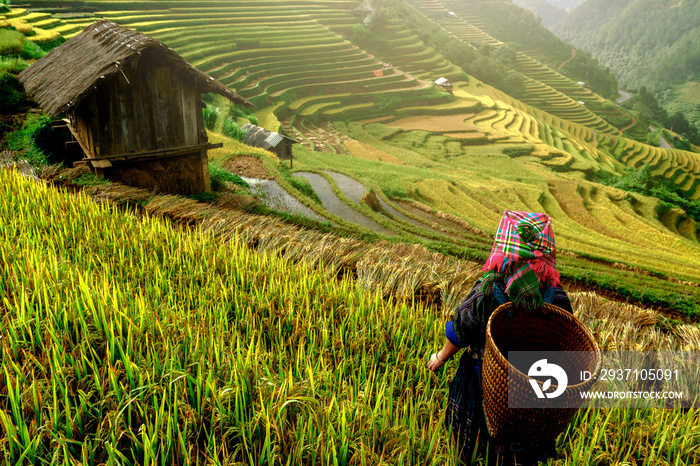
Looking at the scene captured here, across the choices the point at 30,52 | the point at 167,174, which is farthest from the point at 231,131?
the point at 167,174

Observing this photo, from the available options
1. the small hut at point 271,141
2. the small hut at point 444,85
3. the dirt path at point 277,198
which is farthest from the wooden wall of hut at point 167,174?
the small hut at point 444,85

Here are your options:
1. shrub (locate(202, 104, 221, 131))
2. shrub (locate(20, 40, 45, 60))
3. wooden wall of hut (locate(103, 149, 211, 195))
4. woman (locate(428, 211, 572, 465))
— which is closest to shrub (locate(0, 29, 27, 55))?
shrub (locate(20, 40, 45, 60))

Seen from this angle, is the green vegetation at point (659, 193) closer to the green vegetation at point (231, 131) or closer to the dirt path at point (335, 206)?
the dirt path at point (335, 206)

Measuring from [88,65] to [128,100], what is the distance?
765mm

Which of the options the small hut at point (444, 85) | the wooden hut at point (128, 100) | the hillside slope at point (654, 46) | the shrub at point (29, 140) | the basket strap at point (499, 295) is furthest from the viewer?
the hillside slope at point (654, 46)

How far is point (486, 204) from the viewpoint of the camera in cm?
1580

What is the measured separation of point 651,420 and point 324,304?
1.86 metres

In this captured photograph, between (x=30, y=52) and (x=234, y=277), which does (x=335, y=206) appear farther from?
(x=30, y=52)

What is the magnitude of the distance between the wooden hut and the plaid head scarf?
260 inches

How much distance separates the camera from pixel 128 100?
7156mm

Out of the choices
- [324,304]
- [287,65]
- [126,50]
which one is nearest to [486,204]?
[126,50]

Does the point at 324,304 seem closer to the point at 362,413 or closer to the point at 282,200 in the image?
the point at 362,413

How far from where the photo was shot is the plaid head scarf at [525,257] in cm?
156

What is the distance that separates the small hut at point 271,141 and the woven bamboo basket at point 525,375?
54.0ft
